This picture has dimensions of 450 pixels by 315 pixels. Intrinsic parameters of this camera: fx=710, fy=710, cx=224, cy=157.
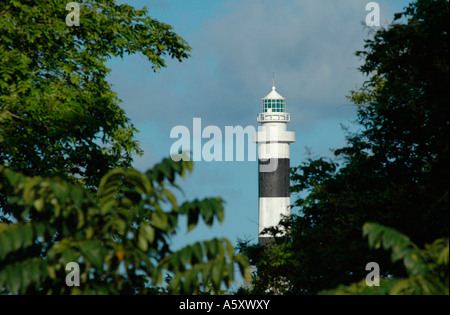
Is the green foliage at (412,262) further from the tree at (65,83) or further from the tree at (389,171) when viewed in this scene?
the tree at (65,83)

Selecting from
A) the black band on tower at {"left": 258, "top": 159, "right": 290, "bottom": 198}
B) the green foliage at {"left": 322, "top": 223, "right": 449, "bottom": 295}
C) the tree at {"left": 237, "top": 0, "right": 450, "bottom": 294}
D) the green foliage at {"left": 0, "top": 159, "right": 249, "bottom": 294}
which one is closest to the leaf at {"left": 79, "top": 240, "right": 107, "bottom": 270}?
the green foliage at {"left": 0, "top": 159, "right": 249, "bottom": 294}

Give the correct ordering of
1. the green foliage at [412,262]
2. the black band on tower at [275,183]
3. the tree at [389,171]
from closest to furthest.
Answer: the green foliage at [412,262], the tree at [389,171], the black band on tower at [275,183]

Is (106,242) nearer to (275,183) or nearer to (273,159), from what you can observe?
(275,183)

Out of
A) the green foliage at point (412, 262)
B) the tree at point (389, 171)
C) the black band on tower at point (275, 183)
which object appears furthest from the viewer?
the black band on tower at point (275, 183)

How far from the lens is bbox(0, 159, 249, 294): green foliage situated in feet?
24.7

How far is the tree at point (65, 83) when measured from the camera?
16.7 meters

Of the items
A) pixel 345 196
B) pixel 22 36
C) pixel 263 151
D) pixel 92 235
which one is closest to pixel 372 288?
pixel 92 235

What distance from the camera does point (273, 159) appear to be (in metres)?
46.8

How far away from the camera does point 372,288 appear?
838cm

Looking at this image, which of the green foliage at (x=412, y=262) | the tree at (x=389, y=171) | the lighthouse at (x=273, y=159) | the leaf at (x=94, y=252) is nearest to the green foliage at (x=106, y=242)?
the leaf at (x=94, y=252)

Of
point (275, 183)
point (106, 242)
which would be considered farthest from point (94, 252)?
point (275, 183)

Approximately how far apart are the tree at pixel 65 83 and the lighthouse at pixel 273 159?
23.3 meters

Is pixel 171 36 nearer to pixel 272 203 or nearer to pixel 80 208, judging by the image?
pixel 80 208

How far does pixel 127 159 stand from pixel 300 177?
5.24 meters
